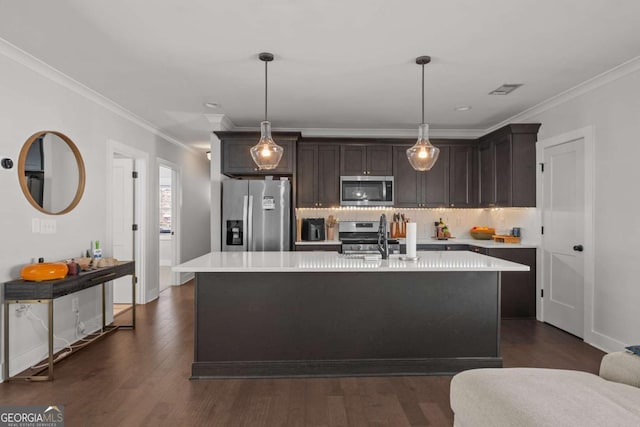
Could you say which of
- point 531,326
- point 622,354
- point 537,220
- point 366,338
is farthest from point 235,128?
point 622,354

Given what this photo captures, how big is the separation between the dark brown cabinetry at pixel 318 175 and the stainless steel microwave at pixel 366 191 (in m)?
0.12

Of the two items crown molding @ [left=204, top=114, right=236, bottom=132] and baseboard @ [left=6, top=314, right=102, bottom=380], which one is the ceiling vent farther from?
baseboard @ [left=6, top=314, right=102, bottom=380]

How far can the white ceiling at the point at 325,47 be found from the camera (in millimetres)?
2375

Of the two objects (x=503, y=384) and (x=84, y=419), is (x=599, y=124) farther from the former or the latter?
(x=84, y=419)

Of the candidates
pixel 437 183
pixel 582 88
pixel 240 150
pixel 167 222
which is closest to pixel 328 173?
pixel 240 150

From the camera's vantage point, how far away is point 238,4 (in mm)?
2318

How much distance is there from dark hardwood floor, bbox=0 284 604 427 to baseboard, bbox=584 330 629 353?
8 cm

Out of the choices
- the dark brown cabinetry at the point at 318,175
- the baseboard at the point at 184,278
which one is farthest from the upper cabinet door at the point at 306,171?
the baseboard at the point at 184,278

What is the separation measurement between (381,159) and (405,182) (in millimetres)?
488

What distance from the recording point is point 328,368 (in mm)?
2957

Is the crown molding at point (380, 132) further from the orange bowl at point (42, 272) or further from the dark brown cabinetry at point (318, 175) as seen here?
the orange bowl at point (42, 272)

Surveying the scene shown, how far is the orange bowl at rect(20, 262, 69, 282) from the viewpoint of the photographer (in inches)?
114

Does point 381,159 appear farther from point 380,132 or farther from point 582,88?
point 582,88

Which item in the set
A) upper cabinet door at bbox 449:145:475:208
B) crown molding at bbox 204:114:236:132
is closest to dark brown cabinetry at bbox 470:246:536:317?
upper cabinet door at bbox 449:145:475:208
